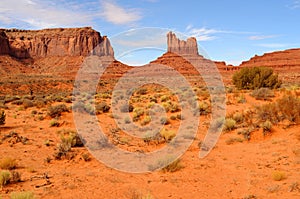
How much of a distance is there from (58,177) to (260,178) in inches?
215

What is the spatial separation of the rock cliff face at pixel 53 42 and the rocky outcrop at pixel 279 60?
239 ft

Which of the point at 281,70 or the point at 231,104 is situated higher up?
the point at 281,70

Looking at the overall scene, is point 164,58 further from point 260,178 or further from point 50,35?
point 260,178

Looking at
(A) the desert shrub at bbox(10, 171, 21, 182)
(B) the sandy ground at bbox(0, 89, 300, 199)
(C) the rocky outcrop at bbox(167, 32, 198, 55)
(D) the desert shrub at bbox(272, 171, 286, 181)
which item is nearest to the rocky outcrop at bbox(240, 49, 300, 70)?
(C) the rocky outcrop at bbox(167, 32, 198, 55)

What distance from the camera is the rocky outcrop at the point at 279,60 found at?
10438cm

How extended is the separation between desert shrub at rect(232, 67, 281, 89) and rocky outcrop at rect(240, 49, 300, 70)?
8226 cm

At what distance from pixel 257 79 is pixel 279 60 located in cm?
10255

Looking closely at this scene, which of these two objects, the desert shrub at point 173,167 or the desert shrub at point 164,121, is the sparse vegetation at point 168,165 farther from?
the desert shrub at point 164,121

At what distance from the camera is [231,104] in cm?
1898

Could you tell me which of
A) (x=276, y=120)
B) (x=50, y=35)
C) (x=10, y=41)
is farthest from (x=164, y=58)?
(x=276, y=120)

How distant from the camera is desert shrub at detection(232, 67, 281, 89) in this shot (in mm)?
26562

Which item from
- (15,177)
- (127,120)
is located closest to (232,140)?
(127,120)

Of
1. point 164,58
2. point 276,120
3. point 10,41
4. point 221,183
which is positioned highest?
point 10,41

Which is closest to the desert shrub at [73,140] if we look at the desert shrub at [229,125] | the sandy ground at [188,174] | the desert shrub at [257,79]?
the sandy ground at [188,174]
